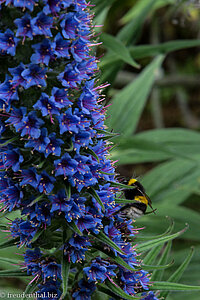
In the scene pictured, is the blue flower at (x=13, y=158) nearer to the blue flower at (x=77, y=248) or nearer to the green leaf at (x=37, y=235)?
the green leaf at (x=37, y=235)

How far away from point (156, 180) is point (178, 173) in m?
0.35

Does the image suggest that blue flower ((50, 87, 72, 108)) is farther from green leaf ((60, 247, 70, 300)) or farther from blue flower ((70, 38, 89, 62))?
green leaf ((60, 247, 70, 300))

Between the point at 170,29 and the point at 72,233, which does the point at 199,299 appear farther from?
the point at 170,29

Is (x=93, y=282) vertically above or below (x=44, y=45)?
below

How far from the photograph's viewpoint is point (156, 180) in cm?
617

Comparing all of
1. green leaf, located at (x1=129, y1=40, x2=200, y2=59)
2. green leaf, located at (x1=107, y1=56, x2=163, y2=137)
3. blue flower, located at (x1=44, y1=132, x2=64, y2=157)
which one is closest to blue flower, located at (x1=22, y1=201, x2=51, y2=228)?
blue flower, located at (x1=44, y1=132, x2=64, y2=157)

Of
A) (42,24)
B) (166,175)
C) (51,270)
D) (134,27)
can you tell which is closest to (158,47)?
(134,27)

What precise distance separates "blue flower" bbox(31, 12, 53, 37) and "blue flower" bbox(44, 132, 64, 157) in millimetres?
607

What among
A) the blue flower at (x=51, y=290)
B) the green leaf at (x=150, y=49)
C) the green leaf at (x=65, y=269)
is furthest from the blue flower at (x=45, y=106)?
the green leaf at (x=150, y=49)

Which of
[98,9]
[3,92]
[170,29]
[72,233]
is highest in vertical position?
[170,29]

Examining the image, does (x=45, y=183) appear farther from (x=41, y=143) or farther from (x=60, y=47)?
(x=60, y=47)

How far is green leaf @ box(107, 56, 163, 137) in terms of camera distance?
618 centimetres

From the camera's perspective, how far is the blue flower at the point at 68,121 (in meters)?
2.72

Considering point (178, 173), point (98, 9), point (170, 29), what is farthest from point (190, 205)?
point (170, 29)
